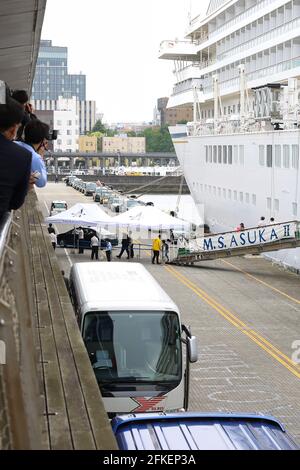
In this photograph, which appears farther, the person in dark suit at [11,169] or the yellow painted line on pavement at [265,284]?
the yellow painted line on pavement at [265,284]

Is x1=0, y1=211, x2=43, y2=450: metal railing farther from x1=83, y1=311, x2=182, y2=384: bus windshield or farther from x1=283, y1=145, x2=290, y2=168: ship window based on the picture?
x1=283, y1=145, x2=290, y2=168: ship window

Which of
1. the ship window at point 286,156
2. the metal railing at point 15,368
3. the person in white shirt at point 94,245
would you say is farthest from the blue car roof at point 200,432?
the ship window at point 286,156

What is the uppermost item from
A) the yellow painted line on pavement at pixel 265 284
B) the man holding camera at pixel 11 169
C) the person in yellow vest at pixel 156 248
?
the man holding camera at pixel 11 169

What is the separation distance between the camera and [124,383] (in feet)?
35.3

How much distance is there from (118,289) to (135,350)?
1160 millimetres

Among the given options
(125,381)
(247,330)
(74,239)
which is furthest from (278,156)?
(125,381)

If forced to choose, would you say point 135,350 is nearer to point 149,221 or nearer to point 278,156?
point 149,221

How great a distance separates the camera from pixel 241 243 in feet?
97.1

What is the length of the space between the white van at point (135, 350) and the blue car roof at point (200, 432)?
313 centimetres

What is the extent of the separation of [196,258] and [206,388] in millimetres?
16382

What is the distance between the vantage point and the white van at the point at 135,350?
10.8m

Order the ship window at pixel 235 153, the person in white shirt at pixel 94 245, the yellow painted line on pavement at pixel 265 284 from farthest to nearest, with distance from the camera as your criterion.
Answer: the ship window at pixel 235 153, the person in white shirt at pixel 94 245, the yellow painted line on pavement at pixel 265 284

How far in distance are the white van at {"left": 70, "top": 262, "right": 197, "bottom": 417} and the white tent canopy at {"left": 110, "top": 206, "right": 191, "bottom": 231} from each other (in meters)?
20.3

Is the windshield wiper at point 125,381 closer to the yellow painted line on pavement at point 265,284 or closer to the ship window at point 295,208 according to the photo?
the yellow painted line on pavement at point 265,284
